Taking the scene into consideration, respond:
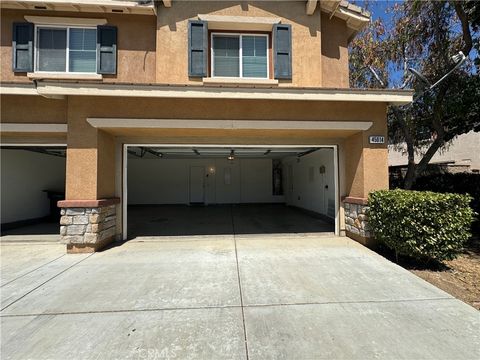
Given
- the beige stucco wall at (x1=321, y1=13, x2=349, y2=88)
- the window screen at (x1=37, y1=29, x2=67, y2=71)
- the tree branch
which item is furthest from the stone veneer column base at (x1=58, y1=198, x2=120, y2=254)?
the tree branch

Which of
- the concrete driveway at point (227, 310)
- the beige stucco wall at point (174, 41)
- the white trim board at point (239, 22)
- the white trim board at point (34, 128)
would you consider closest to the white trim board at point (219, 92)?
the white trim board at point (34, 128)

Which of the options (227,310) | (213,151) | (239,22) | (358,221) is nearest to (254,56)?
(239,22)

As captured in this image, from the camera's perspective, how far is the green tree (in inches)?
293

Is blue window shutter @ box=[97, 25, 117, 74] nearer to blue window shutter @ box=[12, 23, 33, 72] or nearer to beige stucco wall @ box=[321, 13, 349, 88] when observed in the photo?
blue window shutter @ box=[12, 23, 33, 72]

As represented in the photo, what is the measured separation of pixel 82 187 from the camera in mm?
5727

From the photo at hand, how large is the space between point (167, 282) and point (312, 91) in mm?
4752

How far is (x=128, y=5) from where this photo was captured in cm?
720

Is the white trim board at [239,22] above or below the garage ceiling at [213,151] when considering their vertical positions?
above

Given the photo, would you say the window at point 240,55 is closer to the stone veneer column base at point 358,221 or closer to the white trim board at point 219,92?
the white trim board at point 219,92

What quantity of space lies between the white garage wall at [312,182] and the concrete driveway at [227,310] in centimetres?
462

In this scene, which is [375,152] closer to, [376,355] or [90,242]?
[376,355]

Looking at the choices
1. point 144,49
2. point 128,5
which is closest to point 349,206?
point 144,49

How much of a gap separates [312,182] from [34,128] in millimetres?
9605

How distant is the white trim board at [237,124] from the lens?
5945 millimetres
